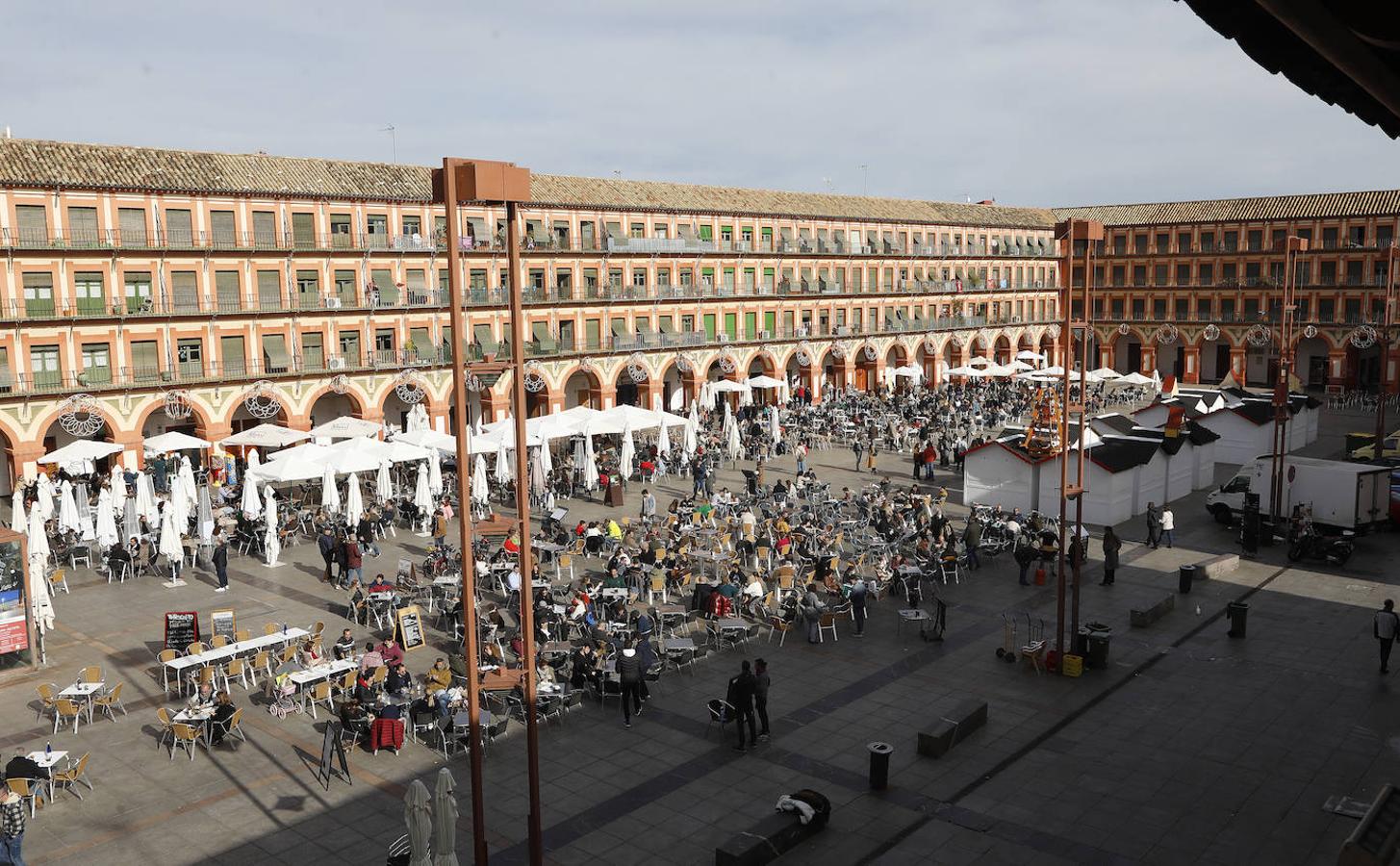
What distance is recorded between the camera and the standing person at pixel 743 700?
15.0 meters

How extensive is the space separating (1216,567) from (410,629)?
17409 mm

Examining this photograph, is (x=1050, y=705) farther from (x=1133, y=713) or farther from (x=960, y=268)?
(x=960, y=268)

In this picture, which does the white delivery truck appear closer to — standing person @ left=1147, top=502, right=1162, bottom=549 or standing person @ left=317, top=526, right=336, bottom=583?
standing person @ left=1147, top=502, right=1162, bottom=549

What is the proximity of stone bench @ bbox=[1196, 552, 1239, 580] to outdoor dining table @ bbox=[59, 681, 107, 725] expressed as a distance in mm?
21446

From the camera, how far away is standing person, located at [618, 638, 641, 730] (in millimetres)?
16172

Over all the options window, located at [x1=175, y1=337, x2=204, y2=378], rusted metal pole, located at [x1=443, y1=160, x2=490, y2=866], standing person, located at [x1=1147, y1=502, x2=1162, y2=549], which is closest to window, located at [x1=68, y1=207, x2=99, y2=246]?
window, located at [x1=175, y1=337, x2=204, y2=378]

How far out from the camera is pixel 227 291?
130 feet

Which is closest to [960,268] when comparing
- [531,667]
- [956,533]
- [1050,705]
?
[956,533]

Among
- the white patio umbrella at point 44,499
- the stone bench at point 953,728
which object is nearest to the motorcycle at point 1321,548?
the stone bench at point 953,728

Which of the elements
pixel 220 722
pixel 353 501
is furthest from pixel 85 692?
pixel 353 501

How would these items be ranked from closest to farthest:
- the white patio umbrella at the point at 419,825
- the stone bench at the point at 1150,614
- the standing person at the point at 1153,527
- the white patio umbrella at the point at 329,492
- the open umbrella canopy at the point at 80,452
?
the white patio umbrella at the point at 419,825, the stone bench at the point at 1150,614, the white patio umbrella at the point at 329,492, the standing person at the point at 1153,527, the open umbrella canopy at the point at 80,452

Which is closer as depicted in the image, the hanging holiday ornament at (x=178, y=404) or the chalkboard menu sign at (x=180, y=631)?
the chalkboard menu sign at (x=180, y=631)

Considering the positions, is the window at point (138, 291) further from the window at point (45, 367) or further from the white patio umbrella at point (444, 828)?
the white patio umbrella at point (444, 828)

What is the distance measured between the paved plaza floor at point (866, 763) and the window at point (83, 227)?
1967 centimetres
